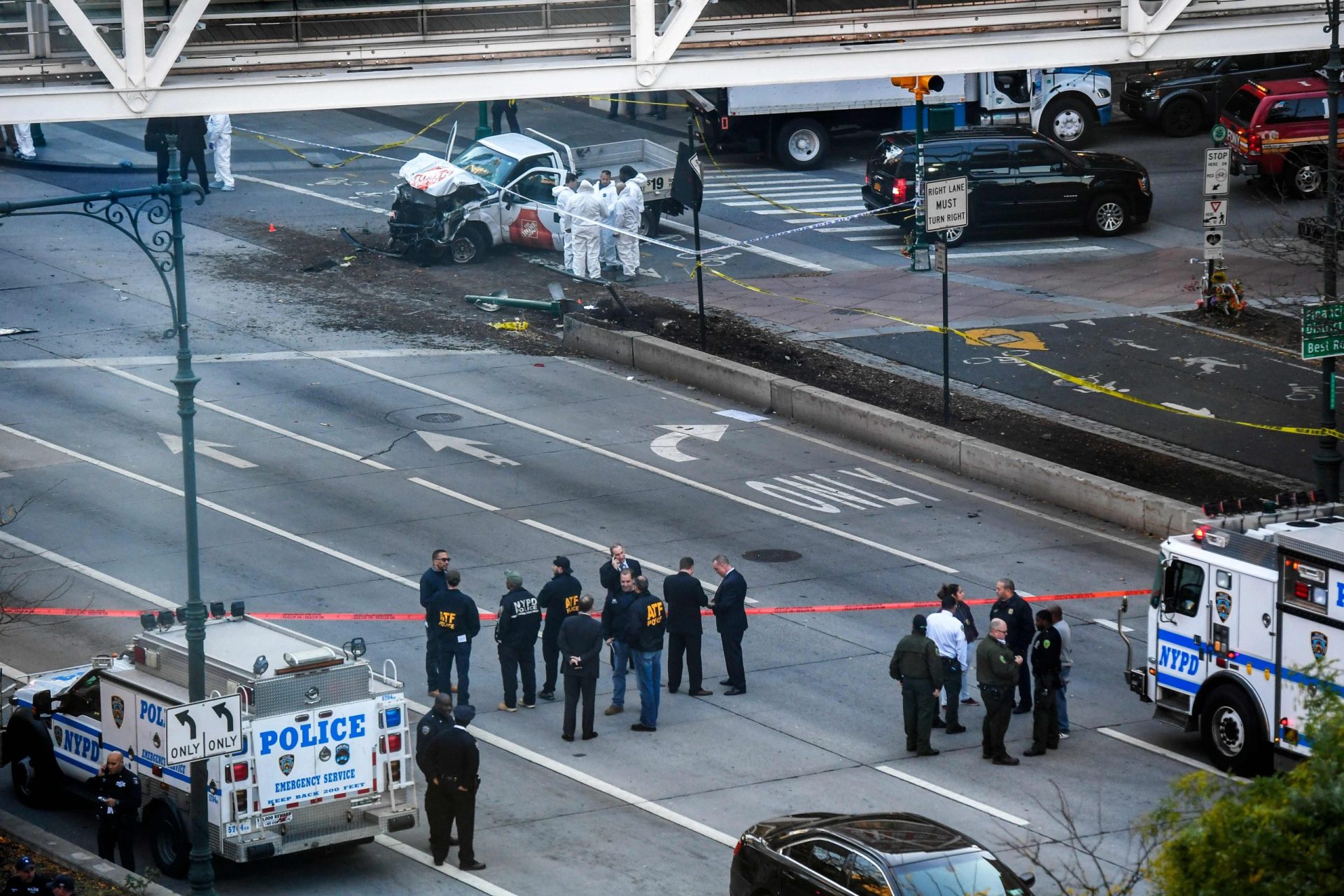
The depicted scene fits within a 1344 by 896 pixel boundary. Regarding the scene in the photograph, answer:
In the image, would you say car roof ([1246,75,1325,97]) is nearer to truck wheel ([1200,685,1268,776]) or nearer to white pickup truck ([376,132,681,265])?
white pickup truck ([376,132,681,265])

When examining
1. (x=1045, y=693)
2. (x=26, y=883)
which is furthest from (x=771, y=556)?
(x=26, y=883)

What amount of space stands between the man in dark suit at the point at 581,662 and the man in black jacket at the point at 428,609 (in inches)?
50.4

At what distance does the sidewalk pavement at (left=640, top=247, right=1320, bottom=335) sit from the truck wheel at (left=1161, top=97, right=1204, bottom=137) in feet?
32.6

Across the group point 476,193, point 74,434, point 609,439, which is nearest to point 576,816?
point 609,439

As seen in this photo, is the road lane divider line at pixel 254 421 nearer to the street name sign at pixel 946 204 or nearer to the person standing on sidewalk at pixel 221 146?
the street name sign at pixel 946 204

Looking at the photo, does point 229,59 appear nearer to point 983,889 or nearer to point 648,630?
point 648,630

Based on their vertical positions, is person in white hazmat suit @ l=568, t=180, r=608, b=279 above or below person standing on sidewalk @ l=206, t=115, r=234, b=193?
below

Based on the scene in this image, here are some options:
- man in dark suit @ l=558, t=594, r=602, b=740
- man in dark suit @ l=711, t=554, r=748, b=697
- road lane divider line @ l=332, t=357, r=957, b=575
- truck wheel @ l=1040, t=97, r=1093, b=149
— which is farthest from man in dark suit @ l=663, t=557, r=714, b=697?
truck wheel @ l=1040, t=97, r=1093, b=149

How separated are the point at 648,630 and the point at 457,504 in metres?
6.45

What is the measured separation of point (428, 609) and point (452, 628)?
1.04 feet

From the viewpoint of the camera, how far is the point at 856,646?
61.6ft

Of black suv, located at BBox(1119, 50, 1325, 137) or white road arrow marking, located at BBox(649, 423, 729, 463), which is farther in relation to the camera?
black suv, located at BBox(1119, 50, 1325, 137)

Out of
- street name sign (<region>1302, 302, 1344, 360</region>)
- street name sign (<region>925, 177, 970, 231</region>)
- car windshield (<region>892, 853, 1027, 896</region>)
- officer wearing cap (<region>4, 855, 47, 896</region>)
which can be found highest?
street name sign (<region>925, 177, 970, 231</region>)

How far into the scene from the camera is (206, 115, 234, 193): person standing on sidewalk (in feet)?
121
